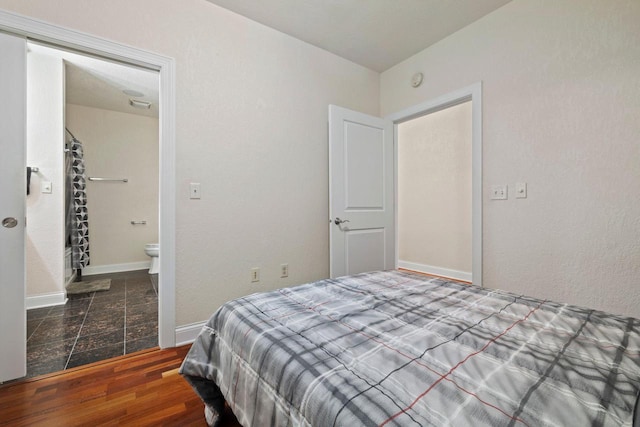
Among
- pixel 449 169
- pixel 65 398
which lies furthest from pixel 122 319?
pixel 449 169

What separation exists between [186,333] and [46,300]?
1898 mm

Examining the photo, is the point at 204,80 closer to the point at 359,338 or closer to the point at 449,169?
the point at 359,338

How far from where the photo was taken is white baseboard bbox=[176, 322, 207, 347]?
202 centimetres

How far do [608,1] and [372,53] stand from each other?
1.67m

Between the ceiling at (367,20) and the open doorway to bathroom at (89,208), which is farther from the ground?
the ceiling at (367,20)

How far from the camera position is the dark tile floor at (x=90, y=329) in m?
1.85

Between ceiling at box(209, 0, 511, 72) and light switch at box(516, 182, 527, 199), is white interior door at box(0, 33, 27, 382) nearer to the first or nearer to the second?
A: ceiling at box(209, 0, 511, 72)

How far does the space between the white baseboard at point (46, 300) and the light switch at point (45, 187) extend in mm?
1037

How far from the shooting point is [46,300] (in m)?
2.79

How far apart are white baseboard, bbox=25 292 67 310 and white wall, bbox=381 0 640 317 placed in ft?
13.3

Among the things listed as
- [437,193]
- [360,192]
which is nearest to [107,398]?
[360,192]

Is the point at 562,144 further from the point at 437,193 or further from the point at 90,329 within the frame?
the point at 90,329

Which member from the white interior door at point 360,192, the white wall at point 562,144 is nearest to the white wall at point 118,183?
the white interior door at point 360,192

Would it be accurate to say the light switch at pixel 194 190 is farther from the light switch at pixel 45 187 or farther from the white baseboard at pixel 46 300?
the white baseboard at pixel 46 300
